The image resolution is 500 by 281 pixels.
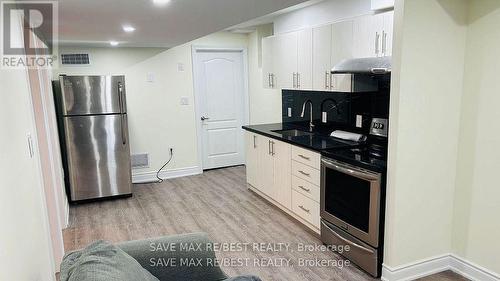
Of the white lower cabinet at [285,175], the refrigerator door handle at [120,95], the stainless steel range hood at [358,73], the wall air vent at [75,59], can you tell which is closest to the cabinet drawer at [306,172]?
the white lower cabinet at [285,175]

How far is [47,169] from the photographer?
3.14 metres

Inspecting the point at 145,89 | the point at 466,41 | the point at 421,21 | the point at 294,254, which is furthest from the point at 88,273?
the point at 145,89

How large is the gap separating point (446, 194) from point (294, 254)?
4.45ft

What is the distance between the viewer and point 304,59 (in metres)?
4.00

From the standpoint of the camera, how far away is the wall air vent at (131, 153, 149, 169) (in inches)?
214

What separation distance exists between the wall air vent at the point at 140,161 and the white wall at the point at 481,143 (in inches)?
168

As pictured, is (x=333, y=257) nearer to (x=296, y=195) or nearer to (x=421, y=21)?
(x=296, y=195)

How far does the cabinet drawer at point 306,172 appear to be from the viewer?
338 cm

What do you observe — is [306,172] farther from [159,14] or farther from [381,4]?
[159,14]

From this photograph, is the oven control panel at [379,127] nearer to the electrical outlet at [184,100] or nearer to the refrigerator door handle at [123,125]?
the refrigerator door handle at [123,125]

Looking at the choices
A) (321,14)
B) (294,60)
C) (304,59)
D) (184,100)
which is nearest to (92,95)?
(184,100)

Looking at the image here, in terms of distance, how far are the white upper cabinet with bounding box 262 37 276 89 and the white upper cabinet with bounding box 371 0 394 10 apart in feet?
5.42

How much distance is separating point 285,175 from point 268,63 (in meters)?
1.64

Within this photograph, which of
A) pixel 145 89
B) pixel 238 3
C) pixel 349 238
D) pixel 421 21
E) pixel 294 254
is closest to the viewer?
pixel 238 3
